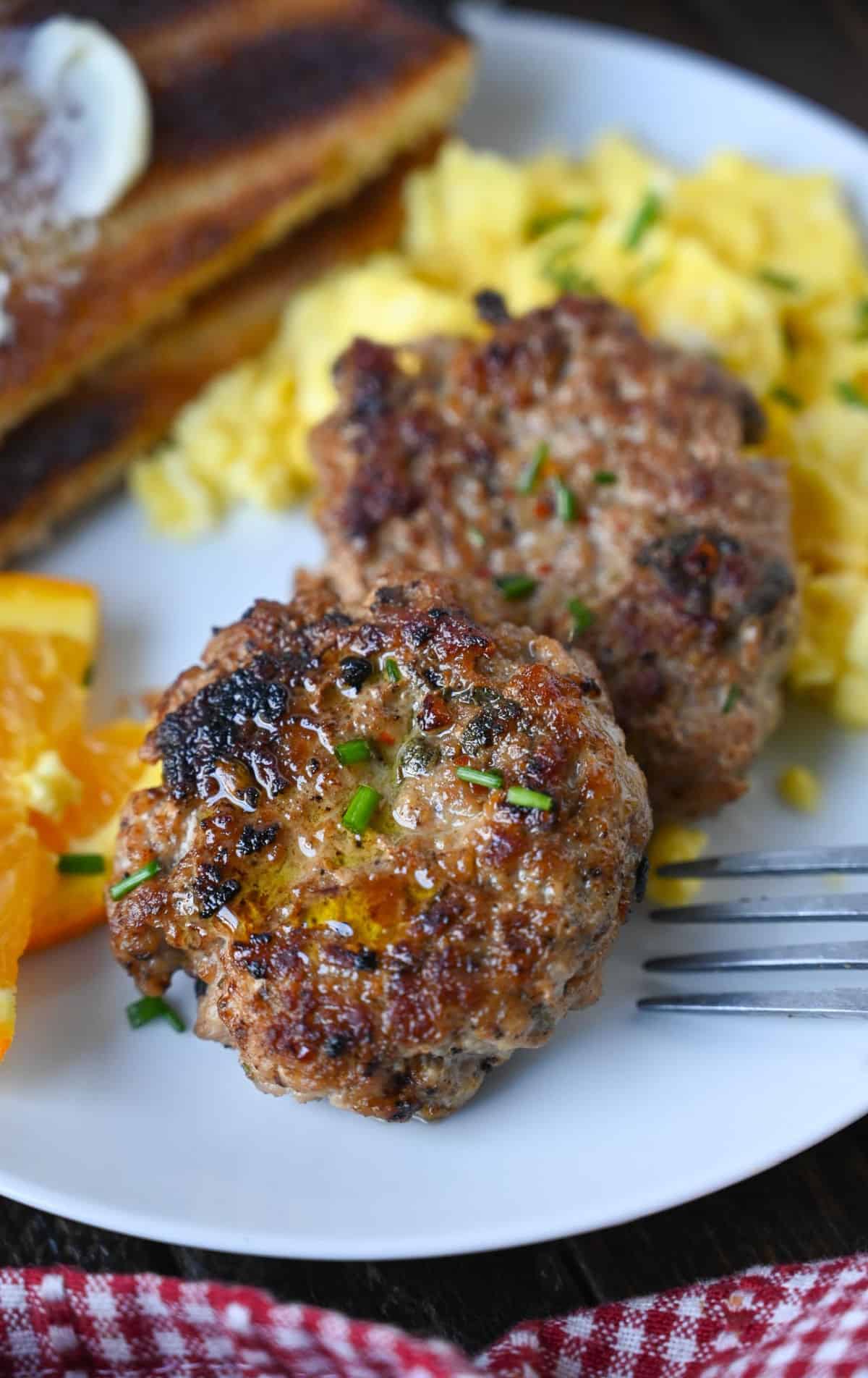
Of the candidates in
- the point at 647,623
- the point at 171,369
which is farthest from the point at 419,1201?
the point at 171,369

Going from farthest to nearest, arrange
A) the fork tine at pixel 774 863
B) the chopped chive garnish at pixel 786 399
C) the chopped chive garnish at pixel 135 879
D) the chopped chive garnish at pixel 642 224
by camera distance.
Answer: the chopped chive garnish at pixel 642 224 < the chopped chive garnish at pixel 786 399 < the fork tine at pixel 774 863 < the chopped chive garnish at pixel 135 879

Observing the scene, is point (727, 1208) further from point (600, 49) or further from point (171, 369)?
point (600, 49)

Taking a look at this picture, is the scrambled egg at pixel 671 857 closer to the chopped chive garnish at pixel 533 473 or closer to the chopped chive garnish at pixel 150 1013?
the chopped chive garnish at pixel 533 473

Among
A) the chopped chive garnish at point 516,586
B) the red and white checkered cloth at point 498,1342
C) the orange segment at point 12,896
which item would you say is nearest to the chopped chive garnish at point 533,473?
the chopped chive garnish at point 516,586

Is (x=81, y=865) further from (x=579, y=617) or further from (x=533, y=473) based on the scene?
(x=533, y=473)

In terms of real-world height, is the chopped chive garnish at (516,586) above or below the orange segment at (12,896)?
above

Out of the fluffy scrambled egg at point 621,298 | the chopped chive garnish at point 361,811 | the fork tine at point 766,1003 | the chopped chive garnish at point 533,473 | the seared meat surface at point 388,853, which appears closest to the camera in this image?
the seared meat surface at point 388,853
